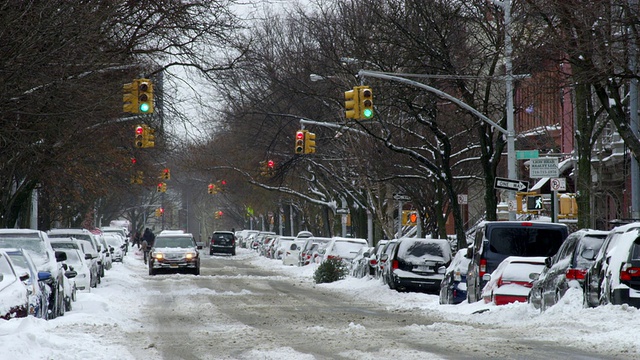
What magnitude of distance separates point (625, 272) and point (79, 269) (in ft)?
53.4

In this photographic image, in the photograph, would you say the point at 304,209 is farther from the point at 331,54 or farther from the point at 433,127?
the point at 433,127

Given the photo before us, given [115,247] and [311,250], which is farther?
[115,247]

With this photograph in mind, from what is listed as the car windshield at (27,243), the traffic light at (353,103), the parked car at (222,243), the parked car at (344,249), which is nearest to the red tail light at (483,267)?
the traffic light at (353,103)

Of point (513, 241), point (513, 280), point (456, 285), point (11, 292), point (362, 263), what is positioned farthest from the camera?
point (362, 263)

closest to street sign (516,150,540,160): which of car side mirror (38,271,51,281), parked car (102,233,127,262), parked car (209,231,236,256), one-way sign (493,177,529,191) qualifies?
one-way sign (493,177,529,191)

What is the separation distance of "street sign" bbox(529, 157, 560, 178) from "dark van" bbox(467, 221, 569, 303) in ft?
15.7

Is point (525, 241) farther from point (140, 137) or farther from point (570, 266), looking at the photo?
point (140, 137)

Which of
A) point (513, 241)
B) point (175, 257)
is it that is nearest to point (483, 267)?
point (513, 241)

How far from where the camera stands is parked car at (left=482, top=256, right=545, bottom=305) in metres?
20.8

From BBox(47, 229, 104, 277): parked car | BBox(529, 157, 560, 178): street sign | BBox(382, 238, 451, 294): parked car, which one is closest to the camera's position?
BBox(529, 157, 560, 178): street sign

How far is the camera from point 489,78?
28234 mm

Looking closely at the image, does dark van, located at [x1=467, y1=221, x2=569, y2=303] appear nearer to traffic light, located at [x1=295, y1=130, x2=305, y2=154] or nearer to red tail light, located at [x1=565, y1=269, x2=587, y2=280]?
red tail light, located at [x1=565, y1=269, x2=587, y2=280]

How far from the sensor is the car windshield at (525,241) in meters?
23.1

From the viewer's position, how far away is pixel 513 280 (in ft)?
68.6
